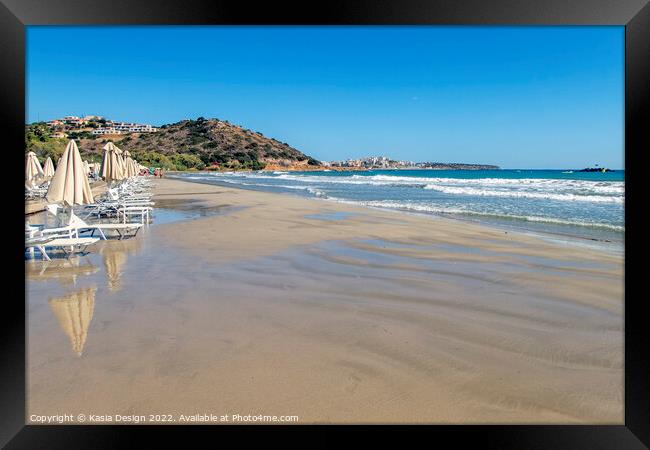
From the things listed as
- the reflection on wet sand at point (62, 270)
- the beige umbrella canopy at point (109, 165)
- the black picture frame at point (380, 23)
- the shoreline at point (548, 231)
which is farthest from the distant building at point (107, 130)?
the black picture frame at point (380, 23)

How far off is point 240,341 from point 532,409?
2.21 metres

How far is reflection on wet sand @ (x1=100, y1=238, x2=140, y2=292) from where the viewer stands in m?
5.81

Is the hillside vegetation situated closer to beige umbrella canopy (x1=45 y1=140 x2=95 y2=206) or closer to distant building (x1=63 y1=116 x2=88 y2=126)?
distant building (x1=63 y1=116 x2=88 y2=126)

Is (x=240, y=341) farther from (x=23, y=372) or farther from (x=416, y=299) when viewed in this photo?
(x=416, y=299)

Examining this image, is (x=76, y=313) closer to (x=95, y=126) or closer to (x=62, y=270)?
(x=62, y=270)

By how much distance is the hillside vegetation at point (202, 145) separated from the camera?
295ft

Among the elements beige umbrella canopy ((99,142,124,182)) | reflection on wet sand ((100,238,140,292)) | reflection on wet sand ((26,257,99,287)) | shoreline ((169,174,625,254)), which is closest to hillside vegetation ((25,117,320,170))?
beige umbrella canopy ((99,142,124,182))

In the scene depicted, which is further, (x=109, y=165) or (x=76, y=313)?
(x=109, y=165)

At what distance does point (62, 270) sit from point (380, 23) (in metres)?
5.94

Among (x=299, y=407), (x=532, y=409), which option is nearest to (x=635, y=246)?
(x=532, y=409)

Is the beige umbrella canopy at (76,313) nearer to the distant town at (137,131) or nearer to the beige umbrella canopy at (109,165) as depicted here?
the beige umbrella canopy at (109,165)

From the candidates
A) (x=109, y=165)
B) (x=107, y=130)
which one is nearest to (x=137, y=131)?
(x=107, y=130)

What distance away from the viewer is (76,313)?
452cm

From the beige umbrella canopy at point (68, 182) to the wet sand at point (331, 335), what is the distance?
43.4 inches
